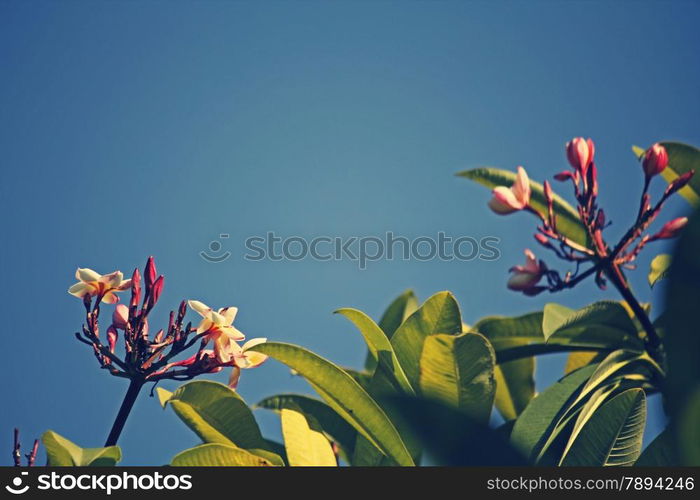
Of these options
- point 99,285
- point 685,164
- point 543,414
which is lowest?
point 543,414

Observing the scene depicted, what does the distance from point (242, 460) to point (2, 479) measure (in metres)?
0.50

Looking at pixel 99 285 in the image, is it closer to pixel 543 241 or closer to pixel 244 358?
pixel 244 358

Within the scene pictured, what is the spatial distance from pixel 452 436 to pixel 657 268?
40.9 inches

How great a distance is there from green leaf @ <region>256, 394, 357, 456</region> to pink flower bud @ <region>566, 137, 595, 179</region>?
41.9 inches

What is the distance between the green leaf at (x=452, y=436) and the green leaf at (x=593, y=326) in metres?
0.41

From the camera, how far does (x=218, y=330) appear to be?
1.84 m

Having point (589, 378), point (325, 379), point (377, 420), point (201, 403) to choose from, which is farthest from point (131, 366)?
point (589, 378)

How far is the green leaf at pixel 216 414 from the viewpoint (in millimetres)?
1701

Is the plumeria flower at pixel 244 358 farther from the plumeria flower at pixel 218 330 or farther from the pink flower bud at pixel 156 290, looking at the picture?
the pink flower bud at pixel 156 290

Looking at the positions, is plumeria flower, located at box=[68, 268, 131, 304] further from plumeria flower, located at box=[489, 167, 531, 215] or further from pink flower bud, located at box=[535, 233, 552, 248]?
pink flower bud, located at box=[535, 233, 552, 248]

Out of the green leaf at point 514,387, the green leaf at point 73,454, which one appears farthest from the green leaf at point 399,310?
the green leaf at point 73,454

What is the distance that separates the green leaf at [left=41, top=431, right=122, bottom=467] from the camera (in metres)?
1.52

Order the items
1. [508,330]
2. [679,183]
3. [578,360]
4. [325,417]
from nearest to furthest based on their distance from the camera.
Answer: [325,417] → [679,183] → [508,330] → [578,360]

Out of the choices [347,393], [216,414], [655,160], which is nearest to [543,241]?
[655,160]
